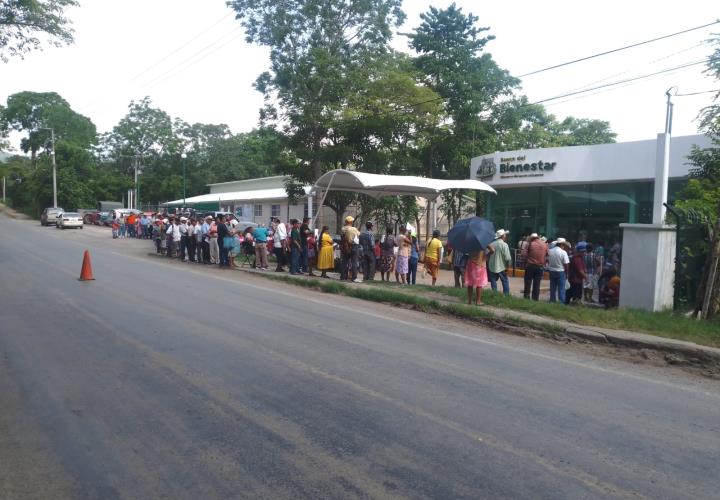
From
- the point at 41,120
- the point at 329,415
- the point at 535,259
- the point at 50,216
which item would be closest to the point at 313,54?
the point at 535,259

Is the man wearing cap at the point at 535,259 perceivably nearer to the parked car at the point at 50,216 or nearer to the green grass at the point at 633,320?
the green grass at the point at 633,320

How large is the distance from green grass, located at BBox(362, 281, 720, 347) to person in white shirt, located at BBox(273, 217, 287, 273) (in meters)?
8.63

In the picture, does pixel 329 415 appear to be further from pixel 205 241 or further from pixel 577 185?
pixel 577 185

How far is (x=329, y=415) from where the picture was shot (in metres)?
5.19

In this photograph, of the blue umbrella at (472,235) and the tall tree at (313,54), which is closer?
the blue umbrella at (472,235)

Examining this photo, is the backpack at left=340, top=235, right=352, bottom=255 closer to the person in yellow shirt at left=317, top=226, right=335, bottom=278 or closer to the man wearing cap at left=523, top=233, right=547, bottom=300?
the person in yellow shirt at left=317, top=226, right=335, bottom=278

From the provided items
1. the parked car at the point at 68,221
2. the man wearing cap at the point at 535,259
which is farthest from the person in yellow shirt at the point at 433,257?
the parked car at the point at 68,221

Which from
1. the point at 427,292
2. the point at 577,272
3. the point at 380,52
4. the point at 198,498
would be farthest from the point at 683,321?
the point at 380,52

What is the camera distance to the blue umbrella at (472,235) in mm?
11797

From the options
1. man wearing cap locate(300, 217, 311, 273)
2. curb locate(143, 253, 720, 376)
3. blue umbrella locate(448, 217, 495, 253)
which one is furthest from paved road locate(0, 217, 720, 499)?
man wearing cap locate(300, 217, 311, 273)

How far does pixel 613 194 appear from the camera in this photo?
2141 cm

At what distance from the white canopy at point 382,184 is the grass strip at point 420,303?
360 cm

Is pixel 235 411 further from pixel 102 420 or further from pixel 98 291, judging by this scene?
pixel 98 291

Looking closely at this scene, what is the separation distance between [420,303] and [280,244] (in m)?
7.95
